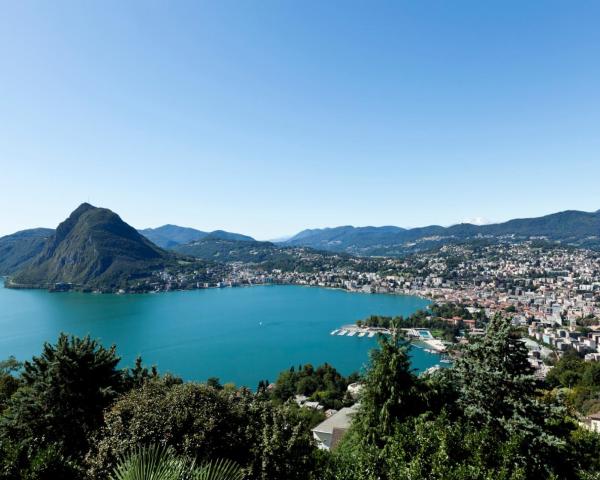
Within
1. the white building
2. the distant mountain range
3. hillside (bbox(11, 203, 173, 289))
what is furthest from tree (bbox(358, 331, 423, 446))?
the distant mountain range

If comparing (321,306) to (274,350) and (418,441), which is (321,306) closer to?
(274,350)

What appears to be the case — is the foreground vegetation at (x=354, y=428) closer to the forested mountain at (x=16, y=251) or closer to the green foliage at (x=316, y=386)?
the green foliage at (x=316, y=386)

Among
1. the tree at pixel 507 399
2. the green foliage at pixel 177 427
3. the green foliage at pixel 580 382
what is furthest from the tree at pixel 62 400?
the green foliage at pixel 580 382

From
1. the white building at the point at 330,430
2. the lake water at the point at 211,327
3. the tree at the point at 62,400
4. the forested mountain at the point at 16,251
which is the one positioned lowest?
the lake water at the point at 211,327

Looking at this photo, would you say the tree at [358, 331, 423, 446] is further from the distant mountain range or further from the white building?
the distant mountain range

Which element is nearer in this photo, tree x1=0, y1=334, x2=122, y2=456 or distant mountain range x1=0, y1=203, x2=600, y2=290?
tree x1=0, y1=334, x2=122, y2=456

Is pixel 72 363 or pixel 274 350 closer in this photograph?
pixel 72 363

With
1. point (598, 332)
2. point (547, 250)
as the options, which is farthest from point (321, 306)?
point (547, 250)
